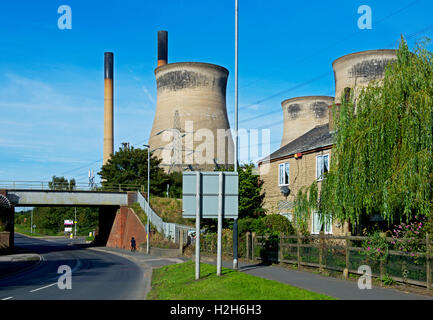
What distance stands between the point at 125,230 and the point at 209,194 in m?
38.2

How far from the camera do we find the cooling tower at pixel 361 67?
58.9m

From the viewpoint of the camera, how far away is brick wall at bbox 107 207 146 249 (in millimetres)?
47956

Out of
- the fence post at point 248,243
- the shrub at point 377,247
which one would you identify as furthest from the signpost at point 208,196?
the fence post at point 248,243

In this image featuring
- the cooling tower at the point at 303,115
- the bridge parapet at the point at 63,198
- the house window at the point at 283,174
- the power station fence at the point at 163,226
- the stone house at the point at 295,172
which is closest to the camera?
the stone house at the point at 295,172

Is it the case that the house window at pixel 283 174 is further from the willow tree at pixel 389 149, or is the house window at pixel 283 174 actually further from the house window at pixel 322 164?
the willow tree at pixel 389 149

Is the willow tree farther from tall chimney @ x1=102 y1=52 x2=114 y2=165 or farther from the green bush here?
tall chimney @ x1=102 y1=52 x2=114 y2=165

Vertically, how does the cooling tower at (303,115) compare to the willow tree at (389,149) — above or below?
above

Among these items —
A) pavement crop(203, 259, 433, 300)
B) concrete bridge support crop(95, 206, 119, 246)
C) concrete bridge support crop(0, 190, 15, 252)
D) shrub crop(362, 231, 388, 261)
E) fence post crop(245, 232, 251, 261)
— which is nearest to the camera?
pavement crop(203, 259, 433, 300)

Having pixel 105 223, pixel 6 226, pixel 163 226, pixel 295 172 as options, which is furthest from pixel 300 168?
pixel 105 223

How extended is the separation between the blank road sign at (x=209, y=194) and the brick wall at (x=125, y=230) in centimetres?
3202

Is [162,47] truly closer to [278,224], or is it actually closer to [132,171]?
[132,171]

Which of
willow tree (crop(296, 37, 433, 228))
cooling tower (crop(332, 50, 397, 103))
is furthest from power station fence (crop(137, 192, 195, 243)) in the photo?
cooling tower (crop(332, 50, 397, 103))

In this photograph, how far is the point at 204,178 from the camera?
51.6 ft
